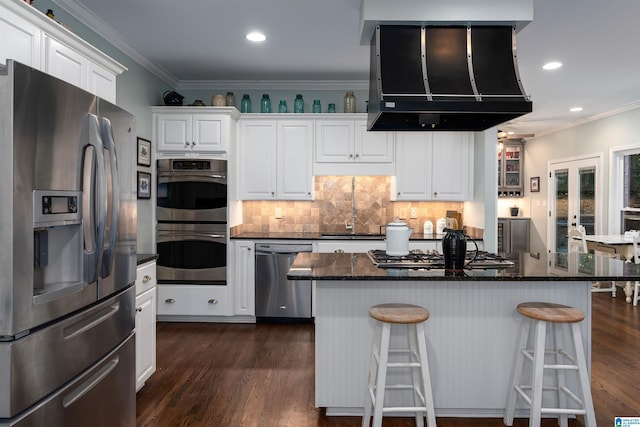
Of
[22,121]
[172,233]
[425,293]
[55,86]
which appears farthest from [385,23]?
[172,233]

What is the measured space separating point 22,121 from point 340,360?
1.96 meters

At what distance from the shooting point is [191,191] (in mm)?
4535

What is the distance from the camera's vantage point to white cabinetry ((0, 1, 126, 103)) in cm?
189

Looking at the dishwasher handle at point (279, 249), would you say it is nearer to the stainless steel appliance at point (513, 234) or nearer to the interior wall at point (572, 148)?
the interior wall at point (572, 148)

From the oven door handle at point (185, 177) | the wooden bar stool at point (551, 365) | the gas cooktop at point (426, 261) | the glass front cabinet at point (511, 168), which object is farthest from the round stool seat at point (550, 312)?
the glass front cabinet at point (511, 168)

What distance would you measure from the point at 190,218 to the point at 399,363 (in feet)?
9.51

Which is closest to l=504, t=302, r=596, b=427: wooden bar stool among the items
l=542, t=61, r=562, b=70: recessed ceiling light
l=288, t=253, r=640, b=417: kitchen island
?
l=288, t=253, r=640, b=417: kitchen island

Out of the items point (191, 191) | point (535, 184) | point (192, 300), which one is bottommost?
point (192, 300)

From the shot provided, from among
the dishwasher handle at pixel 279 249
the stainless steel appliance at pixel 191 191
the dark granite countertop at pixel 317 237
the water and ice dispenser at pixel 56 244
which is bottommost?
the dishwasher handle at pixel 279 249

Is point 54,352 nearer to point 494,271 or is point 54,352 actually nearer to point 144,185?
point 494,271

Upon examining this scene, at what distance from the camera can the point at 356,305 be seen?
2604 millimetres

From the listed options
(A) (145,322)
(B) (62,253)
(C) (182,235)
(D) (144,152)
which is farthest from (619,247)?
(B) (62,253)

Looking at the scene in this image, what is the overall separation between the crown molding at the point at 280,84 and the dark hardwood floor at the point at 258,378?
2651mm

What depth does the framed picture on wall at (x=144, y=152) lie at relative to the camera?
4242mm
